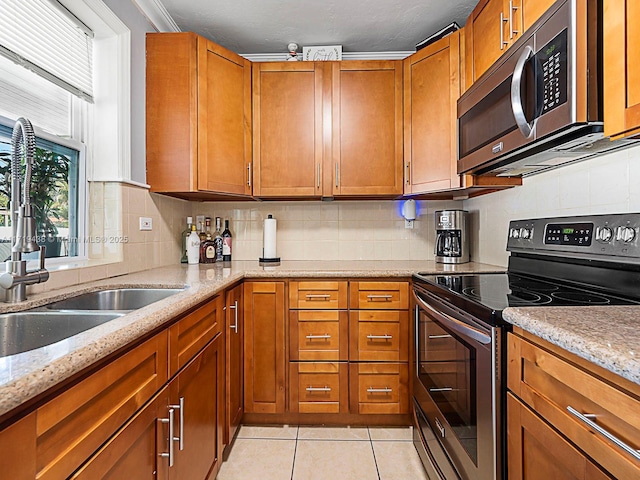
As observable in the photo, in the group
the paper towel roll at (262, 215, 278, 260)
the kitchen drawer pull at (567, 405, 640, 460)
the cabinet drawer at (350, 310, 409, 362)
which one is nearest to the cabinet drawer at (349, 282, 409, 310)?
the cabinet drawer at (350, 310, 409, 362)

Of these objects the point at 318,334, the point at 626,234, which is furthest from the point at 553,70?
the point at 318,334

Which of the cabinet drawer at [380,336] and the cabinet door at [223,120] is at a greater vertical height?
the cabinet door at [223,120]

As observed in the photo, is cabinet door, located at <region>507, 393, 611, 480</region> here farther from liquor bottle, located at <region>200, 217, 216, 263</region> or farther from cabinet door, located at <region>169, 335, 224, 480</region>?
liquor bottle, located at <region>200, 217, 216, 263</region>

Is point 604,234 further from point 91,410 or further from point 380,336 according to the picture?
point 91,410

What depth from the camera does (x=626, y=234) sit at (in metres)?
1.17

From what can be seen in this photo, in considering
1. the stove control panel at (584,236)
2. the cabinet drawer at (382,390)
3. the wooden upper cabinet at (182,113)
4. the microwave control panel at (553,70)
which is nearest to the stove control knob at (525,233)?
the stove control panel at (584,236)

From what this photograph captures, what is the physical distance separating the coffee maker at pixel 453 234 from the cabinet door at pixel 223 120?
4.08ft

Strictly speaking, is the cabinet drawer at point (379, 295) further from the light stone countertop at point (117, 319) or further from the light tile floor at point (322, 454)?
the light tile floor at point (322, 454)

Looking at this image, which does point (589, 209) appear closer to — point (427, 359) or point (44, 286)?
point (427, 359)

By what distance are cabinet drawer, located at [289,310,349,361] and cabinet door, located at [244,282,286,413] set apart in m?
0.07

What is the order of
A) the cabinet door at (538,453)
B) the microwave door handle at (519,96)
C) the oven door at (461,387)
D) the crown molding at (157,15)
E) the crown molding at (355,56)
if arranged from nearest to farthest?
the cabinet door at (538,453)
the oven door at (461,387)
the microwave door handle at (519,96)
the crown molding at (157,15)
the crown molding at (355,56)

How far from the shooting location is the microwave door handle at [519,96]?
126cm

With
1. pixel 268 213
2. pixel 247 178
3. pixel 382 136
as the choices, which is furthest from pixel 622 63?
pixel 268 213

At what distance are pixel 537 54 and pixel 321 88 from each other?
1.36 meters
